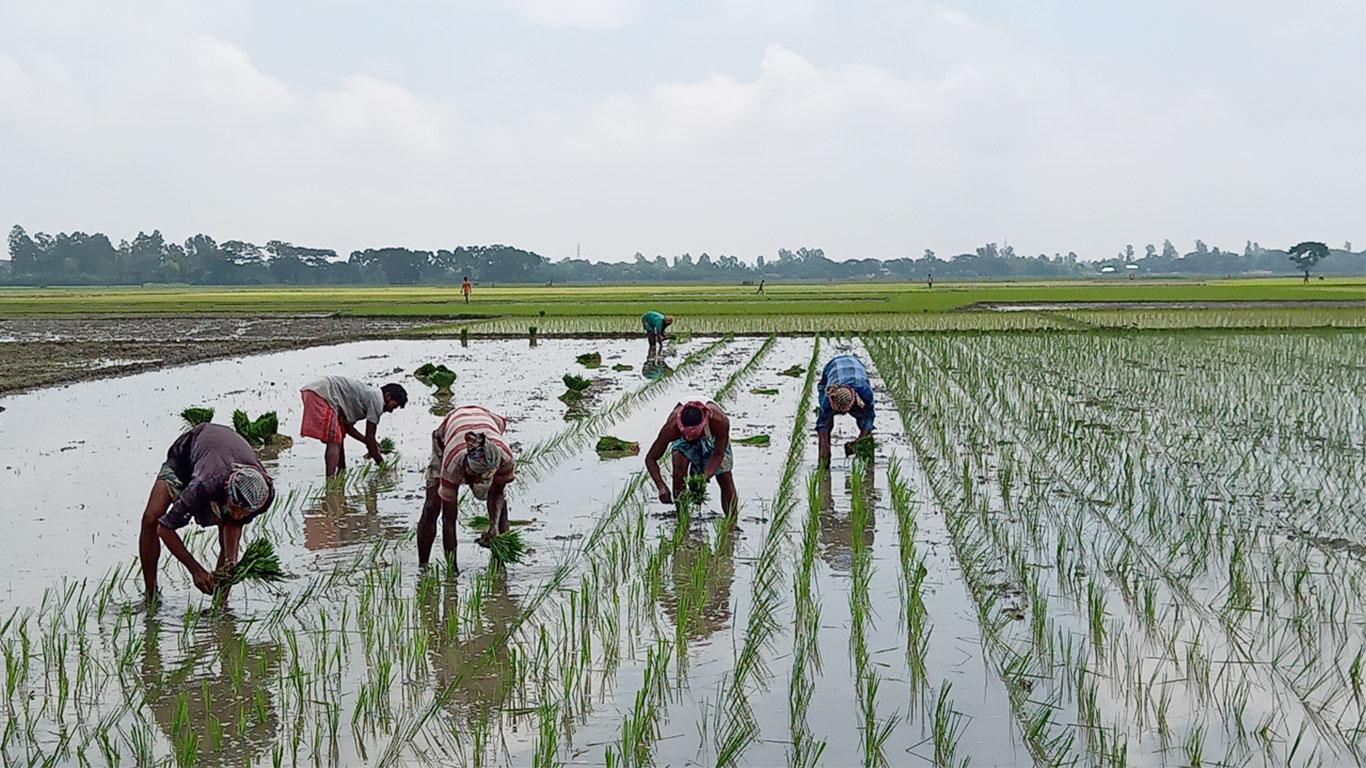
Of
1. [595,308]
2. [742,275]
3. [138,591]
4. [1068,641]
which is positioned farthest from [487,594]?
[742,275]

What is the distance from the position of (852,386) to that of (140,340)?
18.0 metres

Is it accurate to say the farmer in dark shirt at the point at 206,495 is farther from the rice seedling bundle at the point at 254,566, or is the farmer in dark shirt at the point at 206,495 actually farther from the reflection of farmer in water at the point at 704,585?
the reflection of farmer in water at the point at 704,585

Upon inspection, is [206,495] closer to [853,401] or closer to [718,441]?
[718,441]

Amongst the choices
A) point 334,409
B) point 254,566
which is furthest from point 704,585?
point 334,409

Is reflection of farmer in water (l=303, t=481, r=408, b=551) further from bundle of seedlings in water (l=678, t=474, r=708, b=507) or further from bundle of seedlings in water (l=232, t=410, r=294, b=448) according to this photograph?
bundle of seedlings in water (l=232, t=410, r=294, b=448)

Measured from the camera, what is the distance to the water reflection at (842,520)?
19.5 ft

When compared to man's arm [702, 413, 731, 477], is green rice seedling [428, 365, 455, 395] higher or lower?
lower

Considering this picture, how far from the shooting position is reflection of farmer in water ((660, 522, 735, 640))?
4914 millimetres

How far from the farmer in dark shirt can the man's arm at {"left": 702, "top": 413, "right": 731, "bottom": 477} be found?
215cm

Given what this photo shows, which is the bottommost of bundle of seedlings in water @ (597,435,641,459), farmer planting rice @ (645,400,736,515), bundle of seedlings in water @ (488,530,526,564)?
bundle of seedlings in water @ (597,435,641,459)

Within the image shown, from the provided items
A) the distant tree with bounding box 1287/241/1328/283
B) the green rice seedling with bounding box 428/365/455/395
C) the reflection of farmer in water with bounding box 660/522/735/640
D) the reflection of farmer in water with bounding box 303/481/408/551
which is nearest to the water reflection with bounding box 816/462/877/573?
the reflection of farmer in water with bounding box 660/522/735/640

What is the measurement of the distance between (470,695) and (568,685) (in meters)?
0.33

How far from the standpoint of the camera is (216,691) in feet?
13.6

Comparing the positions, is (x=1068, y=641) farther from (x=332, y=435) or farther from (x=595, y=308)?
(x=595, y=308)
